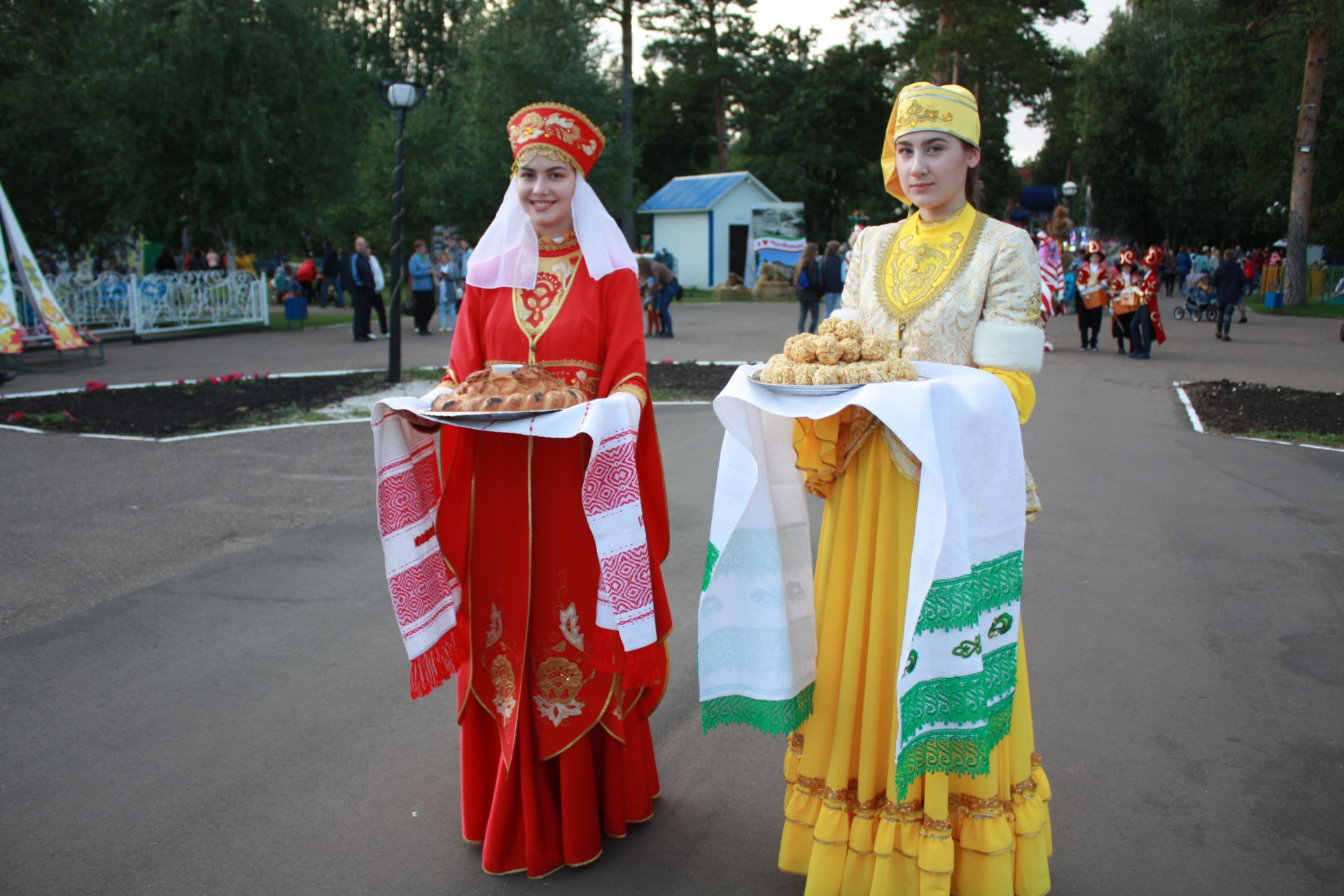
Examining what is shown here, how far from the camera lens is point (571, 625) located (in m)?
3.27

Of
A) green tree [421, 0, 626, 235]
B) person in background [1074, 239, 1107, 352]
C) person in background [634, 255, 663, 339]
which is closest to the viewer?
person in background [1074, 239, 1107, 352]

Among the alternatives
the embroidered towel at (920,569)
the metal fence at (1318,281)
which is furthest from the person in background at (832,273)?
the metal fence at (1318,281)

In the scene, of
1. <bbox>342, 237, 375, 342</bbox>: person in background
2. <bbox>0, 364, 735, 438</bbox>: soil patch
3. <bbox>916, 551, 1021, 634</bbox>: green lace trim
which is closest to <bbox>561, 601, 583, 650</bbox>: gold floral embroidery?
<bbox>916, 551, 1021, 634</bbox>: green lace trim

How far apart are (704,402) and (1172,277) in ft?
107

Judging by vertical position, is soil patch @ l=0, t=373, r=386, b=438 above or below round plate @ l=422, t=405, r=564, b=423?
below

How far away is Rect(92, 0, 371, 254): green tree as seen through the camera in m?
22.0

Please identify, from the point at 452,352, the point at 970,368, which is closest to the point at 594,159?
the point at 452,352

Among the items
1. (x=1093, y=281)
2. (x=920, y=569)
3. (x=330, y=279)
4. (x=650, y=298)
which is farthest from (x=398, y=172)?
(x=330, y=279)

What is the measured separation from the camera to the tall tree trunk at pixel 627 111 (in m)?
35.2

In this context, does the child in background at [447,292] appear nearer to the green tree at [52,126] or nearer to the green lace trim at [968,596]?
the green tree at [52,126]

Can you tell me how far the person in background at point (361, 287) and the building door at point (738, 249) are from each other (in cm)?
1997

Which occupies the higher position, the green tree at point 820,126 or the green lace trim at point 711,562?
the green tree at point 820,126

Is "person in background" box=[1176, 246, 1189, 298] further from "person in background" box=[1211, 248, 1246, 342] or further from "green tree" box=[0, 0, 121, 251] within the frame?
"green tree" box=[0, 0, 121, 251]

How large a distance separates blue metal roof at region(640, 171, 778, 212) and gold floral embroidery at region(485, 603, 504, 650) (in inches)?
1358
